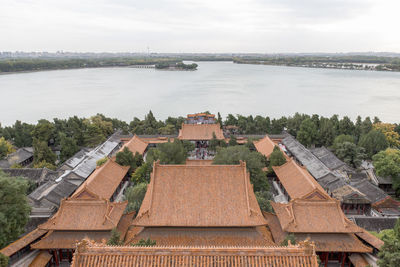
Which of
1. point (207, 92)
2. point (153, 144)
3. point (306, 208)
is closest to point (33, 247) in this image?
point (306, 208)

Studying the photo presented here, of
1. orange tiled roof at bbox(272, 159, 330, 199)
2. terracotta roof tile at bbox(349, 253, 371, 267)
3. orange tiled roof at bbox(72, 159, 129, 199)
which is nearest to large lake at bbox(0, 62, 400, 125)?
orange tiled roof at bbox(72, 159, 129, 199)

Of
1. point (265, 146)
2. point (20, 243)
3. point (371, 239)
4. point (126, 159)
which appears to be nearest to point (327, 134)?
point (265, 146)

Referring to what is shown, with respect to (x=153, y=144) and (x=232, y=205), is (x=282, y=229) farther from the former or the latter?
(x=153, y=144)

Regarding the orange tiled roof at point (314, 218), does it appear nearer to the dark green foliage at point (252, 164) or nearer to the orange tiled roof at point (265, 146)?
the dark green foliage at point (252, 164)

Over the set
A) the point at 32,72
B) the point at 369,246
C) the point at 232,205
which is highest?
the point at 232,205

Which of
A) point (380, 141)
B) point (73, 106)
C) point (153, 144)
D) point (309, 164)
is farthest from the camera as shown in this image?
point (73, 106)

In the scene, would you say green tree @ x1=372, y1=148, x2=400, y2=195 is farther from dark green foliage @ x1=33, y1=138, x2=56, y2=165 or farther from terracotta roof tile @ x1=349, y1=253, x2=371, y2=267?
dark green foliage @ x1=33, y1=138, x2=56, y2=165

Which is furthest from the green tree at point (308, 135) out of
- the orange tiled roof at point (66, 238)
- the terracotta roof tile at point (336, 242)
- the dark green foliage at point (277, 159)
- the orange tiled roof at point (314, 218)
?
the orange tiled roof at point (66, 238)
